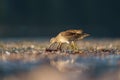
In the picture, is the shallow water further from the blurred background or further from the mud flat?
the blurred background

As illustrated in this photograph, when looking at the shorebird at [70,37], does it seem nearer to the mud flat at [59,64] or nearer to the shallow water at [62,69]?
the mud flat at [59,64]

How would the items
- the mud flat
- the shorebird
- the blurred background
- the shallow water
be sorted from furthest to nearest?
the blurred background → the shorebird → the mud flat → the shallow water

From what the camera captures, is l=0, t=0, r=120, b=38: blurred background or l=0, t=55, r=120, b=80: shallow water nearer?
l=0, t=55, r=120, b=80: shallow water

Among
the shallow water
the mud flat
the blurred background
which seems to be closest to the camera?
the shallow water

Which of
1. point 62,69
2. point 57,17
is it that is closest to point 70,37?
point 62,69

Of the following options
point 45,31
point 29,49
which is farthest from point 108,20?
point 29,49

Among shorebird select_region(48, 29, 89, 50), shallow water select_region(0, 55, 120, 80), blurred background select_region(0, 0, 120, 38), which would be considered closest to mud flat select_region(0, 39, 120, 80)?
shallow water select_region(0, 55, 120, 80)

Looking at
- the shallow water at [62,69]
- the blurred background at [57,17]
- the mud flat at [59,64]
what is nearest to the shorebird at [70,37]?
the mud flat at [59,64]

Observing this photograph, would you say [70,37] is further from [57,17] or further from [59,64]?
[57,17]

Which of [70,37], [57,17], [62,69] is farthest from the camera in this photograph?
[57,17]
